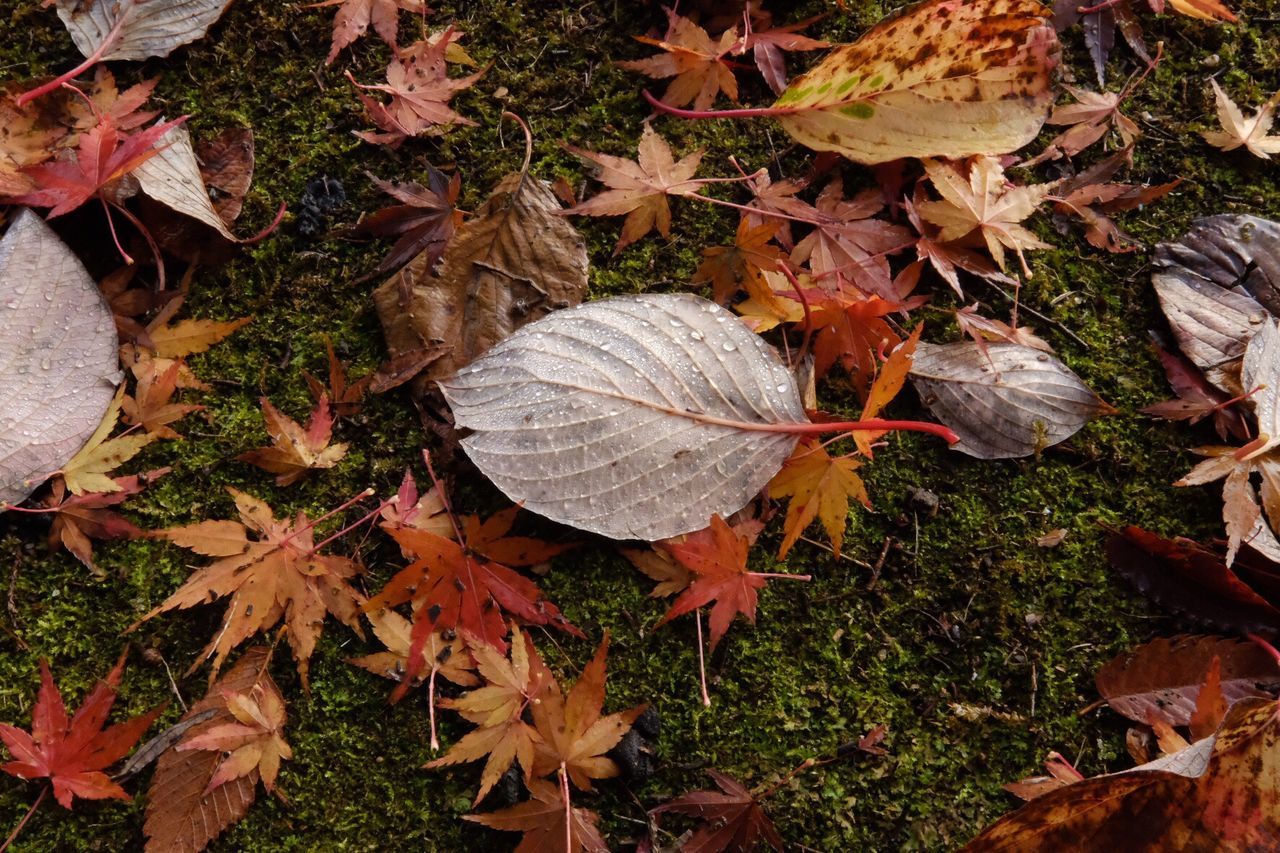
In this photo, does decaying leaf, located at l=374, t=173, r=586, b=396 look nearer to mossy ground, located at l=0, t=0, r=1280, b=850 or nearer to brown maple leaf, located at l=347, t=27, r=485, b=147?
mossy ground, located at l=0, t=0, r=1280, b=850

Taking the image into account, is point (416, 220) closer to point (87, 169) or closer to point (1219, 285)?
point (87, 169)

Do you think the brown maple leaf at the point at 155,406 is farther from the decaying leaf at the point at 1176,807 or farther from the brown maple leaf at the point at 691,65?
the decaying leaf at the point at 1176,807

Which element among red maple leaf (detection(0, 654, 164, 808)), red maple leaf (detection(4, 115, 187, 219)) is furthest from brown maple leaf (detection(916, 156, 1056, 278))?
red maple leaf (detection(0, 654, 164, 808))

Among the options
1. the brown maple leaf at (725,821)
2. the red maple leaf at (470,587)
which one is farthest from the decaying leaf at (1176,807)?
the red maple leaf at (470,587)

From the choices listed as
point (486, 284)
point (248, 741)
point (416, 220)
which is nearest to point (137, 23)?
point (416, 220)

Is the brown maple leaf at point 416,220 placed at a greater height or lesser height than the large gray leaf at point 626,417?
greater

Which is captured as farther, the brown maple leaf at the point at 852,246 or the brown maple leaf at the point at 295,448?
the brown maple leaf at the point at 852,246

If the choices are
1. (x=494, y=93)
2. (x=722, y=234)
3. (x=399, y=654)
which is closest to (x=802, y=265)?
(x=722, y=234)
